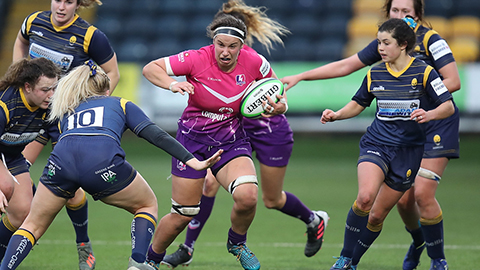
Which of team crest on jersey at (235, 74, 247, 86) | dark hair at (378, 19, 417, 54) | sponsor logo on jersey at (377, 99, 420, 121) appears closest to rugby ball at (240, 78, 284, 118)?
team crest on jersey at (235, 74, 247, 86)

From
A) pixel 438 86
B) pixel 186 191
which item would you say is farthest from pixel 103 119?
pixel 438 86

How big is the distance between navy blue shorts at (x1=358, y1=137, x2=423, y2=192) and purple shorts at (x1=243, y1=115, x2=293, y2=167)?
110 centimetres

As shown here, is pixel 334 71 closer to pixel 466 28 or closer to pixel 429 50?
pixel 429 50

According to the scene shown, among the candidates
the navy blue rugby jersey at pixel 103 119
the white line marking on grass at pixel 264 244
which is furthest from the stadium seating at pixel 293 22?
the navy blue rugby jersey at pixel 103 119

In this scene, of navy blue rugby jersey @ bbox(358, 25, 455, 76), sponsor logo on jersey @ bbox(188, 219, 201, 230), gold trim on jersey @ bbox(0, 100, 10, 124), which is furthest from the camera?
sponsor logo on jersey @ bbox(188, 219, 201, 230)

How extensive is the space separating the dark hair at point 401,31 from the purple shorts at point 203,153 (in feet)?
4.28

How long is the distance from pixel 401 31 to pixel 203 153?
1628mm

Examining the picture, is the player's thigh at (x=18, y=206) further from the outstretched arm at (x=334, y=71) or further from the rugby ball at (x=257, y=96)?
the outstretched arm at (x=334, y=71)

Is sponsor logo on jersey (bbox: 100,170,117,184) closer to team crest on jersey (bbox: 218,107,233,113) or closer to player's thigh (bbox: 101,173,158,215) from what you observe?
player's thigh (bbox: 101,173,158,215)

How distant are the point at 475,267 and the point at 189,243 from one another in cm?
224

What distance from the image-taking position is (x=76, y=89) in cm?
367

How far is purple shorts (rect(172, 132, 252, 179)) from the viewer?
427 centimetres

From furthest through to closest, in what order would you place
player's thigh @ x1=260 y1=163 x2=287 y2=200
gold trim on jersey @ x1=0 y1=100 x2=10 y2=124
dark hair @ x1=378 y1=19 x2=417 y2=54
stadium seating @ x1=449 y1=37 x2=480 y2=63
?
1. stadium seating @ x1=449 y1=37 x2=480 y2=63
2. player's thigh @ x1=260 y1=163 x2=287 y2=200
3. dark hair @ x1=378 y1=19 x2=417 y2=54
4. gold trim on jersey @ x1=0 y1=100 x2=10 y2=124

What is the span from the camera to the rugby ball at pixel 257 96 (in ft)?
14.0
